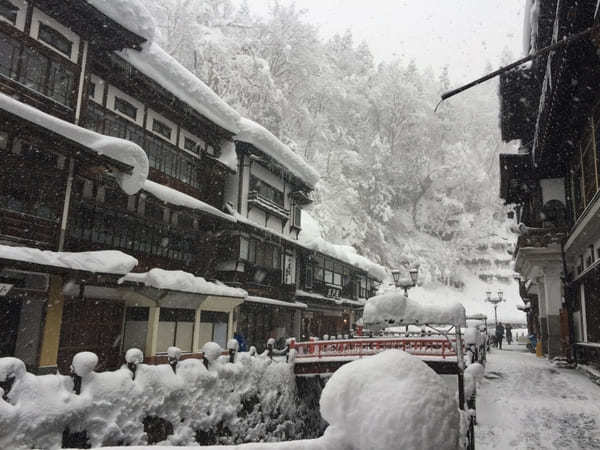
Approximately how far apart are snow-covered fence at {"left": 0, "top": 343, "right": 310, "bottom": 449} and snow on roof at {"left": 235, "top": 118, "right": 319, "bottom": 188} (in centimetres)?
1276

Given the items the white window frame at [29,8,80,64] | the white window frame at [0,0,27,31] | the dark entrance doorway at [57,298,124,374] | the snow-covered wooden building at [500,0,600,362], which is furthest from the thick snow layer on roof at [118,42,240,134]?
the snow-covered wooden building at [500,0,600,362]

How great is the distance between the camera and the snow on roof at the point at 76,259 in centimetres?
1106

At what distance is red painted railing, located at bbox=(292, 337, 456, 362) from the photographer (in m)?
14.9

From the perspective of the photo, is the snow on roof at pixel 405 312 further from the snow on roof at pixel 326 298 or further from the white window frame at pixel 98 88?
the white window frame at pixel 98 88

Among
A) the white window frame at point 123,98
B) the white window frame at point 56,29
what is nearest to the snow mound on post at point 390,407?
the white window frame at point 56,29

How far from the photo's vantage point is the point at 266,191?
2705cm

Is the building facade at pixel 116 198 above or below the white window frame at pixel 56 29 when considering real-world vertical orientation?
below

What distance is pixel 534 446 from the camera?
7.23m

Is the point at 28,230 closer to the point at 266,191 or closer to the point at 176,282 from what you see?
the point at 176,282

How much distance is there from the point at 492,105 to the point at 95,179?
87586 mm

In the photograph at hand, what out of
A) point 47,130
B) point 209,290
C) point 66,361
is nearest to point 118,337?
point 66,361

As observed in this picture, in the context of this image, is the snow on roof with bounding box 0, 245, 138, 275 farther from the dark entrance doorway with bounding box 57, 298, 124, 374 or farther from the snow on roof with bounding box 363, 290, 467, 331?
the snow on roof with bounding box 363, 290, 467, 331

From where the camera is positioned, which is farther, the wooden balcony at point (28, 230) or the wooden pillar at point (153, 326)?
the wooden pillar at point (153, 326)

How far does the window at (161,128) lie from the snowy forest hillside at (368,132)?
2622 centimetres
